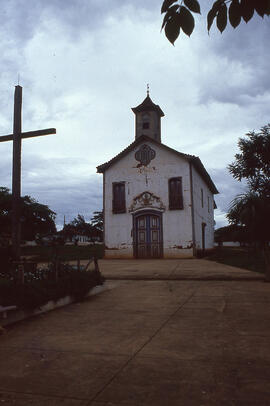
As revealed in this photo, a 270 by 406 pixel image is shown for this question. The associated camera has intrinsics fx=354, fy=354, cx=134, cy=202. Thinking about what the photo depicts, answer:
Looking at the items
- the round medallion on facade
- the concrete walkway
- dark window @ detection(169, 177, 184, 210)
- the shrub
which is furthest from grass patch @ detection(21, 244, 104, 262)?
the round medallion on facade

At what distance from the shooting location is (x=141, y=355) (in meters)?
3.63

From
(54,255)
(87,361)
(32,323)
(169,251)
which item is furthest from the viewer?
(169,251)

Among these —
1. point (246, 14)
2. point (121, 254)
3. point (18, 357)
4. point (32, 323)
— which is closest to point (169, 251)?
point (121, 254)

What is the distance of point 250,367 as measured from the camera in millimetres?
3242

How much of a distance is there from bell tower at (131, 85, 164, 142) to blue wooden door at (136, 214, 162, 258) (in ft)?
22.3

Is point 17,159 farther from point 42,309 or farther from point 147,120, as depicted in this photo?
point 147,120

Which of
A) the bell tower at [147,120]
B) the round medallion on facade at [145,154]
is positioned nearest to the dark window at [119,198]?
the round medallion on facade at [145,154]

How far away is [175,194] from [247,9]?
19340 mm

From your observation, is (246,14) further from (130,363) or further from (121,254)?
(121,254)

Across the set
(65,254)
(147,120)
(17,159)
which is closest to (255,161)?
(147,120)

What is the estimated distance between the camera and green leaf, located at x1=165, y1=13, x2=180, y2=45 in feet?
6.91

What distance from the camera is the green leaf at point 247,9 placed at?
2.04m

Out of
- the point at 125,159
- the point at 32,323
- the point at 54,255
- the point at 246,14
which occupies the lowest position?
the point at 32,323

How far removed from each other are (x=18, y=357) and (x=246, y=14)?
3.64m
